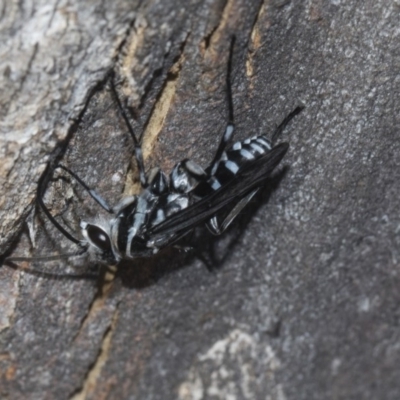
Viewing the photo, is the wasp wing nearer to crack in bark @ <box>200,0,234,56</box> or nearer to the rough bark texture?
the rough bark texture

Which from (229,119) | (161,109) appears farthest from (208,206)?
(161,109)

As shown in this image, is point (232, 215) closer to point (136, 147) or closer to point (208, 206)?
point (208, 206)

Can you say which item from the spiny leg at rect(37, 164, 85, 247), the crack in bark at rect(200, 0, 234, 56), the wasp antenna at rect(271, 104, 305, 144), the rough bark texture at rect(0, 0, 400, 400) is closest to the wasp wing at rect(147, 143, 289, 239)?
the rough bark texture at rect(0, 0, 400, 400)

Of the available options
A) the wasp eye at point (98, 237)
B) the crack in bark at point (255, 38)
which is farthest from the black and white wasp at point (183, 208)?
the crack in bark at point (255, 38)

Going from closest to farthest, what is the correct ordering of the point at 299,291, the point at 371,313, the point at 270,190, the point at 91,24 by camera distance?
the point at 91,24, the point at 371,313, the point at 299,291, the point at 270,190

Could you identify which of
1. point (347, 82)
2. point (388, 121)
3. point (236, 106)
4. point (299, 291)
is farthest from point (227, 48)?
point (299, 291)

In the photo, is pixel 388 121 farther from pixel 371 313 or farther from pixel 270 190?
pixel 371 313
